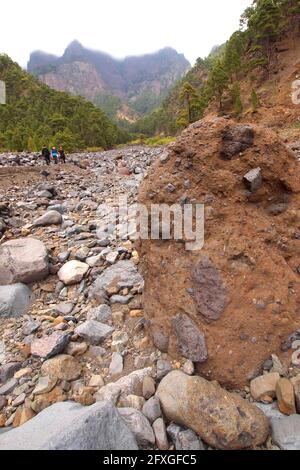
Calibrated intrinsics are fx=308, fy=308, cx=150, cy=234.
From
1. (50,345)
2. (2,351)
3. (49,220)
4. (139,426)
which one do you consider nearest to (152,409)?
(139,426)

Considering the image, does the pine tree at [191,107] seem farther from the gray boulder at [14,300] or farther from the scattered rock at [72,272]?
the gray boulder at [14,300]

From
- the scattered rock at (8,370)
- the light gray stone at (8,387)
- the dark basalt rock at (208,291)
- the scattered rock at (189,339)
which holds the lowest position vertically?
the light gray stone at (8,387)

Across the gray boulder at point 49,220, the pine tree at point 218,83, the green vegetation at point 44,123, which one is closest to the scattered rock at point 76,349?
the gray boulder at point 49,220

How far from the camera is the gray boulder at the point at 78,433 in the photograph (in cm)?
196

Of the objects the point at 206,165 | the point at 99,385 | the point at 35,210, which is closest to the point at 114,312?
the point at 99,385

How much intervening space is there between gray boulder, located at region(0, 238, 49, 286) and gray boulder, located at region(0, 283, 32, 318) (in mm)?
177

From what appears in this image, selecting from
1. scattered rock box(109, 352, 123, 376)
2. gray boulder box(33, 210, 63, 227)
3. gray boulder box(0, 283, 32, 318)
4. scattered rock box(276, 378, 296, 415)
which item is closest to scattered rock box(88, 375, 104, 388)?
scattered rock box(109, 352, 123, 376)

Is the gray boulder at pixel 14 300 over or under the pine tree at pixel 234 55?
under

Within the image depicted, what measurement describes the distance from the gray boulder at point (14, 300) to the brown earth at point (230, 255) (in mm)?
1903

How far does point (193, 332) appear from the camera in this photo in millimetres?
2734

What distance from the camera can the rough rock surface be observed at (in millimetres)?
2117

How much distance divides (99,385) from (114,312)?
1.03 metres

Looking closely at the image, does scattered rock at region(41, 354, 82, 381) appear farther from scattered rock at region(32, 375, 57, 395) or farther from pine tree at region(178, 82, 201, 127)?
pine tree at region(178, 82, 201, 127)

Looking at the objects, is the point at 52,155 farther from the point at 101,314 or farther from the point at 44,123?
the point at 44,123
